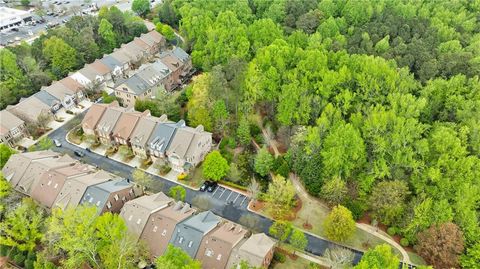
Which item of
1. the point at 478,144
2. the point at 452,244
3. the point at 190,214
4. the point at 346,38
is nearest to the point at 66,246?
the point at 190,214

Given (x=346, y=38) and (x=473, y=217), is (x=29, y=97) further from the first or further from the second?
(x=473, y=217)

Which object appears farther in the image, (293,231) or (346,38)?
(346,38)

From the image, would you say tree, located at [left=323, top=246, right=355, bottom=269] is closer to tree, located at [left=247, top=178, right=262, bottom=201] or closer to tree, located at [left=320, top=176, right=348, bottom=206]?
tree, located at [left=320, top=176, right=348, bottom=206]

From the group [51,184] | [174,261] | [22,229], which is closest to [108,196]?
[51,184]

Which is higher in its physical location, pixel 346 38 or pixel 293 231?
pixel 346 38

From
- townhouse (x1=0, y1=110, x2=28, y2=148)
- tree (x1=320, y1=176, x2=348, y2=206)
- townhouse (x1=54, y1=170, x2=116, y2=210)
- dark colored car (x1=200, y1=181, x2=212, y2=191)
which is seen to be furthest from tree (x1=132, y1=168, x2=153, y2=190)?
townhouse (x1=0, y1=110, x2=28, y2=148)
